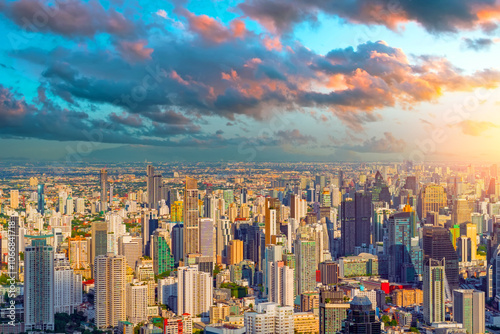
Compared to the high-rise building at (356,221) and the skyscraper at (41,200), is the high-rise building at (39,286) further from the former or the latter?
the high-rise building at (356,221)

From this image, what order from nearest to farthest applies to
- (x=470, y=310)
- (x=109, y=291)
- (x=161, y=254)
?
(x=470, y=310)
(x=109, y=291)
(x=161, y=254)

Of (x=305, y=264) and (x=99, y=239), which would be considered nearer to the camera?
(x=305, y=264)

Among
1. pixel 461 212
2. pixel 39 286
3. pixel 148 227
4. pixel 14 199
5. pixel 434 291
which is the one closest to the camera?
pixel 39 286

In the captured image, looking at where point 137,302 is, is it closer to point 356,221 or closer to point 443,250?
point 443,250

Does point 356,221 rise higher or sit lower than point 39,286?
higher

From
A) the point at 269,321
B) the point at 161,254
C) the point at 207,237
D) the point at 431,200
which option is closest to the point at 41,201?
the point at 161,254

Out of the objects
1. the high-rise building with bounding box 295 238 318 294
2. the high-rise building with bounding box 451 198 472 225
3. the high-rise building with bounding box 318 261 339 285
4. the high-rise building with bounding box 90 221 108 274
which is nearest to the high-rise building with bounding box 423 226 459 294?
the high-rise building with bounding box 451 198 472 225

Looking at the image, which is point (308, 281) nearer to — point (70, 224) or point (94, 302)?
point (94, 302)

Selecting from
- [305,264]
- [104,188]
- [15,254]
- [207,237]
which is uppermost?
[104,188]

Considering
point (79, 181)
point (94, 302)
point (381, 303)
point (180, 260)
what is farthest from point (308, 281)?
point (79, 181)

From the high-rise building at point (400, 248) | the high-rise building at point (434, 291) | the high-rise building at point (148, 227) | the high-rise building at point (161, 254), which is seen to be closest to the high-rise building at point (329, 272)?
the high-rise building at point (400, 248)
